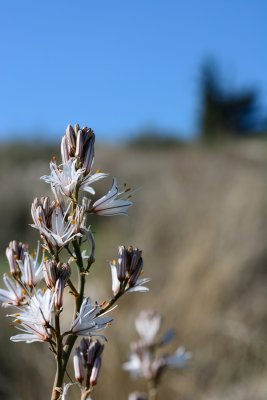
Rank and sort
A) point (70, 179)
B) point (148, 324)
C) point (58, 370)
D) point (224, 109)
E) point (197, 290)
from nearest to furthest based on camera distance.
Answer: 1. point (58, 370)
2. point (70, 179)
3. point (148, 324)
4. point (197, 290)
5. point (224, 109)

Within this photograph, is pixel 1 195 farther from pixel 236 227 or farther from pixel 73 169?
pixel 73 169

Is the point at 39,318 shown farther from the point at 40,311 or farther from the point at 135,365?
the point at 135,365

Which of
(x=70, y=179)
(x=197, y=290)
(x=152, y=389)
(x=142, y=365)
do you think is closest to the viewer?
(x=70, y=179)

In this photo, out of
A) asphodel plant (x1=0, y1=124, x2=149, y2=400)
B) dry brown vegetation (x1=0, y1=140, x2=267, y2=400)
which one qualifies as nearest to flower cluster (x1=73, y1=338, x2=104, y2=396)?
asphodel plant (x1=0, y1=124, x2=149, y2=400)

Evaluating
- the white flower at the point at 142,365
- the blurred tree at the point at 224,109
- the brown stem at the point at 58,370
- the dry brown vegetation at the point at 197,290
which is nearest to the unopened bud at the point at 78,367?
the brown stem at the point at 58,370

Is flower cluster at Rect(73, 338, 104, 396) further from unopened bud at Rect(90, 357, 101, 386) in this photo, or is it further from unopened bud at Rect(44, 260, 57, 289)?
unopened bud at Rect(44, 260, 57, 289)

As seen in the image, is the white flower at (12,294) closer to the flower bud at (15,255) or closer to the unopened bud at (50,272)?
the flower bud at (15,255)

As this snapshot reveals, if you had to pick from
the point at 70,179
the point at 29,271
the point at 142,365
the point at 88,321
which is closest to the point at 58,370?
the point at 88,321

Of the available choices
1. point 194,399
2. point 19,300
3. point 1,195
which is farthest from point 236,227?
point 1,195
